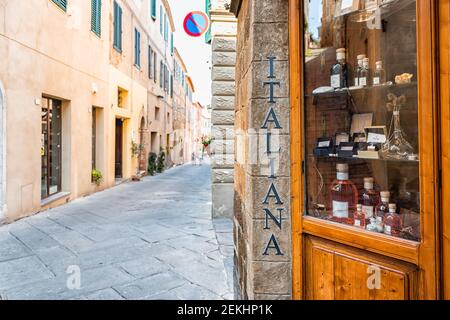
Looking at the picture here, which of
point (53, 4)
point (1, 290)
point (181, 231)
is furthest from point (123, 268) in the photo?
point (53, 4)

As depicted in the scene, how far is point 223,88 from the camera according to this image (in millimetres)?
5469

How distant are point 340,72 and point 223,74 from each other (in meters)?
3.85

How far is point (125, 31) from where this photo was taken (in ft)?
35.0

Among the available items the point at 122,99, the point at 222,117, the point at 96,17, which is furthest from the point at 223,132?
the point at 122,99

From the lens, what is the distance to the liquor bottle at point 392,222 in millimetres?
1448

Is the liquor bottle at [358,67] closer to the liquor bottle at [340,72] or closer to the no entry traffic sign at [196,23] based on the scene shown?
the liquor bottle at [340,72]

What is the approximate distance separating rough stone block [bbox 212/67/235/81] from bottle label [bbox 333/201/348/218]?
413cm

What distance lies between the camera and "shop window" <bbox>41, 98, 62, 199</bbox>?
6.45 meters

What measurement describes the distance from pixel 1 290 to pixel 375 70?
324 centimetres

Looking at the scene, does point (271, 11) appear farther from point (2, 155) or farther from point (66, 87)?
point (66, 87)

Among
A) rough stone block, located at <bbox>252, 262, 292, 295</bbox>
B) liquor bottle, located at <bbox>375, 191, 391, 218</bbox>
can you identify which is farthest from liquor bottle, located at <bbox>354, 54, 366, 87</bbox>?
rough stone block, located at <bbox>252, 262, 292, 295</bbox>

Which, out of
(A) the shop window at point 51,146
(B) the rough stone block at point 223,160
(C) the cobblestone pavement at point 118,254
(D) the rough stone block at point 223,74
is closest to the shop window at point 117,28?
(A) the shop window at point 51,146

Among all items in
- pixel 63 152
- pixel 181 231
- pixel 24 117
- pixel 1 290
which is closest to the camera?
pixel 1 290
